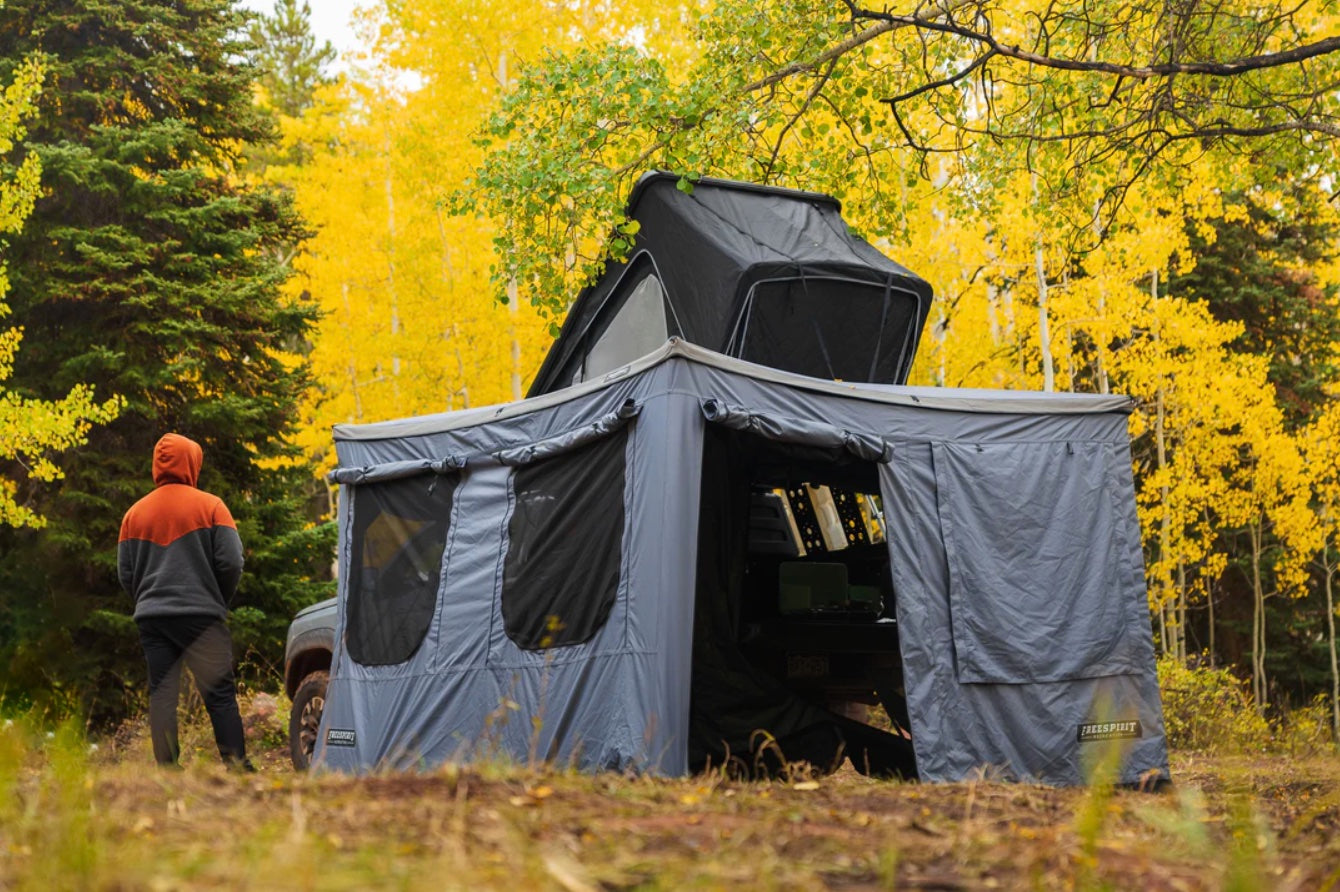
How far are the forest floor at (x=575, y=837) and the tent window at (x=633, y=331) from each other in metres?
4.15

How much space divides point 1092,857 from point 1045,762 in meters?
3.99

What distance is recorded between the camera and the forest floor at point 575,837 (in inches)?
106

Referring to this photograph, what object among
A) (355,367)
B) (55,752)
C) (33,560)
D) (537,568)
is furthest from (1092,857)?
(355,367)

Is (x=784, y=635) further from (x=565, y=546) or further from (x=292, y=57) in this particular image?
(x=292, y=57)

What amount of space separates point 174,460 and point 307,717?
2.46m

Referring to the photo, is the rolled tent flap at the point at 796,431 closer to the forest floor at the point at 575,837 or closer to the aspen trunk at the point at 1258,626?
the forest floor at the point at 575,837

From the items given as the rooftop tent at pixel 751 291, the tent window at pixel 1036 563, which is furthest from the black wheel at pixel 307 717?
the tent window at pixel 1036 563

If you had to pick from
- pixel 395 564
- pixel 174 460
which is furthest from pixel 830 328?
pixel 174 460

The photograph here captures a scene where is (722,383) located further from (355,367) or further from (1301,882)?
(355,367)

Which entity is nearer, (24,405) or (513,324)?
(24,405)

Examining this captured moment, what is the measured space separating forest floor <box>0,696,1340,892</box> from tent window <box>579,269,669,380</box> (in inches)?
163

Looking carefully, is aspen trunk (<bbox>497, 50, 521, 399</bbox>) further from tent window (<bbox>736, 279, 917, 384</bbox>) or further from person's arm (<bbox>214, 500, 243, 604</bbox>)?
person's arm (<bbox>214, 500, 243, 604</bbox>)

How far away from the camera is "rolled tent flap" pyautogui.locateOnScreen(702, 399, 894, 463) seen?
6194 mm

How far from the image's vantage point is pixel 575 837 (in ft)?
10.4
